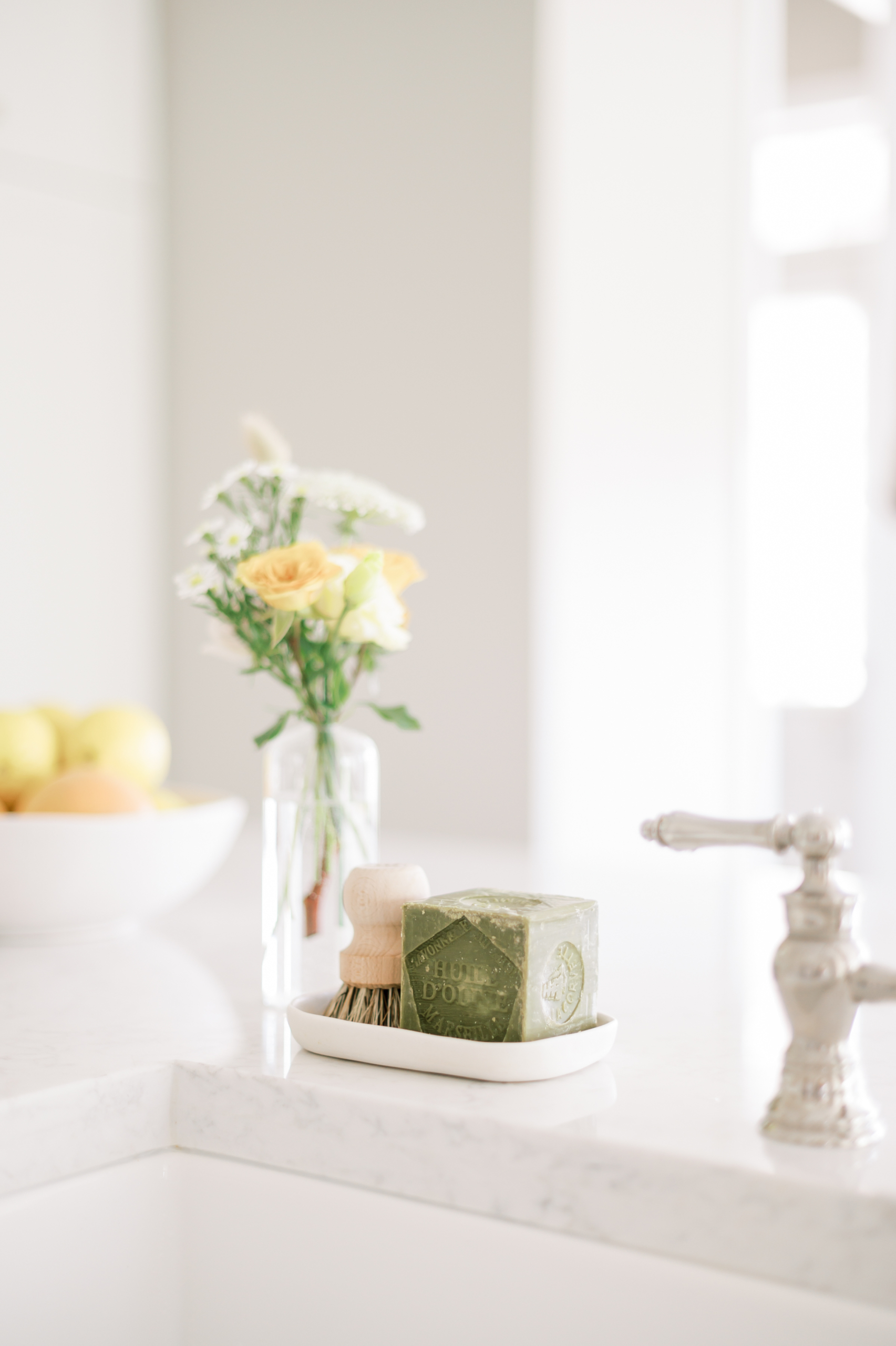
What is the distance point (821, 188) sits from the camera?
3635 millimetres

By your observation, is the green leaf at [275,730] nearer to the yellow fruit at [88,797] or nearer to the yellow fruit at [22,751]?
the yellow fruit at [88,797]

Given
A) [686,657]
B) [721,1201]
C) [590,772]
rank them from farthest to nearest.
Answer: [686,657], [590,772], [721,1201]

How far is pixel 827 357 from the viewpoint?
3.55 m

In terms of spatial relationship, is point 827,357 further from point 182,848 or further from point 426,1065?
point 426,1065

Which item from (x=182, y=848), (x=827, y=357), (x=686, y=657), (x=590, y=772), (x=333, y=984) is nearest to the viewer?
(x=333, y=984)

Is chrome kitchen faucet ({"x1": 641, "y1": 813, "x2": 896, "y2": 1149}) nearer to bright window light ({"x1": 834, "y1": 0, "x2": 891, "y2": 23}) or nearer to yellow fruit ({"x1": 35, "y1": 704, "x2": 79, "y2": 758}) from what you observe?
yellow fruit ({"x1": 35, "y1": 704, "x2": 79, "y2": 758})

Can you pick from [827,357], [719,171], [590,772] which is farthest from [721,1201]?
[827,357]

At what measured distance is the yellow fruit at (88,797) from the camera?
1026 mm

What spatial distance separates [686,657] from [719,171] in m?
0.82

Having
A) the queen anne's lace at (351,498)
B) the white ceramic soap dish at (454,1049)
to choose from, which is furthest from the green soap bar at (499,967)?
the queen anne's lace at (351,498)

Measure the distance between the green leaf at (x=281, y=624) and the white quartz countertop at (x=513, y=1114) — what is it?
0.76ft

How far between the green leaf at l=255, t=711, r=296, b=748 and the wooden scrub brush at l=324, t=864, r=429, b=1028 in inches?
9.0

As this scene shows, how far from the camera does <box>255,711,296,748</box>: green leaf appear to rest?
922 mm

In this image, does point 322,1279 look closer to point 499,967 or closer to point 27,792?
point 499,967
